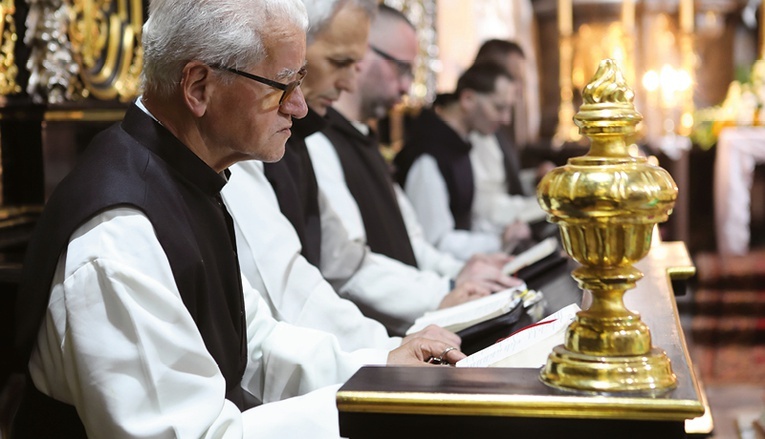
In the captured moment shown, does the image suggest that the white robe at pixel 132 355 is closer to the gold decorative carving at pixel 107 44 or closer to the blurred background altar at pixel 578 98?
the blurred background altar at pixel 578 98

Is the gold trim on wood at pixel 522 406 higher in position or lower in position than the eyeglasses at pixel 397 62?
lower

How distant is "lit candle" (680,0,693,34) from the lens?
1165 centimetres

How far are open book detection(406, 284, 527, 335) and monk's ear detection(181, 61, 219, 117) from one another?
0.91m

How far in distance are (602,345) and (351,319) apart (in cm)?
138

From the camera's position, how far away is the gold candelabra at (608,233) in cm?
140

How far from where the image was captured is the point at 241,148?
198 cm

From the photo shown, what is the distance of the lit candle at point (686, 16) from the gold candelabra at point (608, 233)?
10878mm

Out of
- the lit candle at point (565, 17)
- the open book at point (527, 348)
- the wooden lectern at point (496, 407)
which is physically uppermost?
the wooden lectern at point (496, 407)

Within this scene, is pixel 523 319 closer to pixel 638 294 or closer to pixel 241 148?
pixel 638 294

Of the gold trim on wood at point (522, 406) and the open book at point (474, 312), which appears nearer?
the gold trim on wood at point (522, 406)

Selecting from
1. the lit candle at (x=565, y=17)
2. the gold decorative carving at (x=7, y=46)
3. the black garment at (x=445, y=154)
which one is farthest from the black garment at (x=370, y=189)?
the lit candle at (x=565, y=17)

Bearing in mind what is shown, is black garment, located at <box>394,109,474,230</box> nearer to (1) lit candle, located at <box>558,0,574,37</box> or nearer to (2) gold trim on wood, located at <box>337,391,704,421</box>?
(2) gold trim on wood, located at <box>337,391,704,421</box>

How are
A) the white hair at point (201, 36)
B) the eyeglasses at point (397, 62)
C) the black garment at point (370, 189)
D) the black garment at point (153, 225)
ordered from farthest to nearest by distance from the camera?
1. the eyeglasses at point (397, 62)
2. the black garment at point (370, 189)
3. the white hair at point (201, 36)
4. the black garment at point (153, 225)

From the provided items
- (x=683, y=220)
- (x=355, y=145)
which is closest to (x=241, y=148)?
(x=355, y=145)
